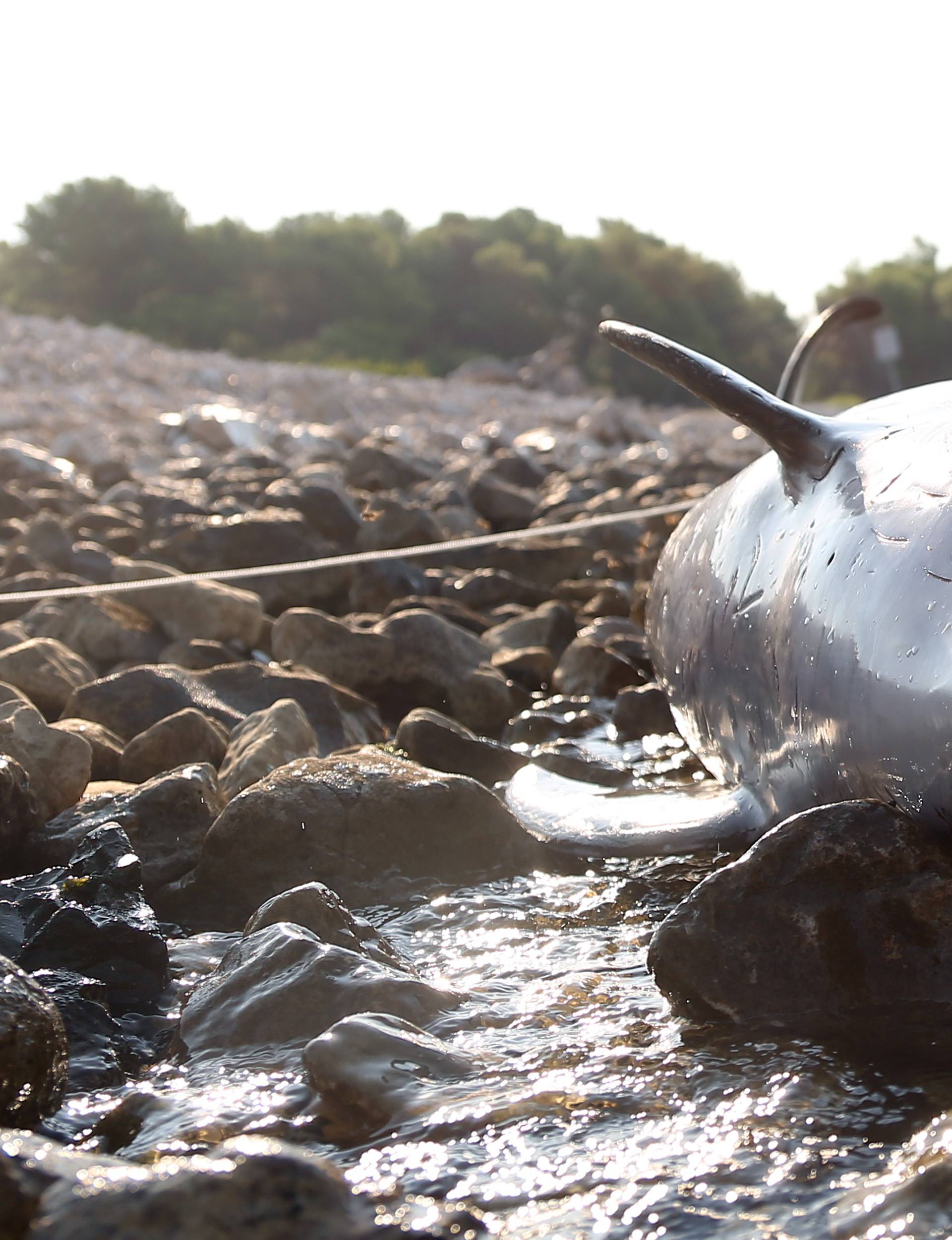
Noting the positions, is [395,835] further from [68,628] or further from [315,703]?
[68,628]

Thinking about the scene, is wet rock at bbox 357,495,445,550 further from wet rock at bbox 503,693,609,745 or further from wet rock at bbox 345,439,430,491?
wet rock at bbox 345,439,430,491

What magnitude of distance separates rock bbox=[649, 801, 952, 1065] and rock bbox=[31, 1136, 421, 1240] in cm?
88

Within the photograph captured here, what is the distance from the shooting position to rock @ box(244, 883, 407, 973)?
2500 mm

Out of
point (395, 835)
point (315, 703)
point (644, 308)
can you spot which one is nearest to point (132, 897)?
point (395, 835)

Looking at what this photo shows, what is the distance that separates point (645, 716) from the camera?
4.59 m

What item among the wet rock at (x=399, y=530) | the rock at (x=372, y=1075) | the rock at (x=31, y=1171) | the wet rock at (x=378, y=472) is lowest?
the rock at (x=372, y=1075)

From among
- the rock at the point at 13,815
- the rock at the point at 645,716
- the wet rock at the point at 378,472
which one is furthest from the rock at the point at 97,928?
the wet rock at the point at 378,472

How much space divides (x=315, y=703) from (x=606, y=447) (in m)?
12.9

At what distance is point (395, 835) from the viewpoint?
123 inches

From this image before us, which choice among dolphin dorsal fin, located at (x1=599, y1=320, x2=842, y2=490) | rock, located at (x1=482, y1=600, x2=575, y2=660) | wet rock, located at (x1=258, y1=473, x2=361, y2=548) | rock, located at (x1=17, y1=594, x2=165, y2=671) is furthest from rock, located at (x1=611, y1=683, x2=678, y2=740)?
wet rock, located at (x1=258, y1=473, x2=361, y2=548)

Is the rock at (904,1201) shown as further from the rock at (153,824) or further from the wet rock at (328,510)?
the wet rock at (328,510)

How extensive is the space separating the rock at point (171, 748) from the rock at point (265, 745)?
0.19ft

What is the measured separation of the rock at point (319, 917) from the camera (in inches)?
98.4

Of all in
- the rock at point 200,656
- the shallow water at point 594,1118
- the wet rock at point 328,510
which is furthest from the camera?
the wet rock at point 328,510
